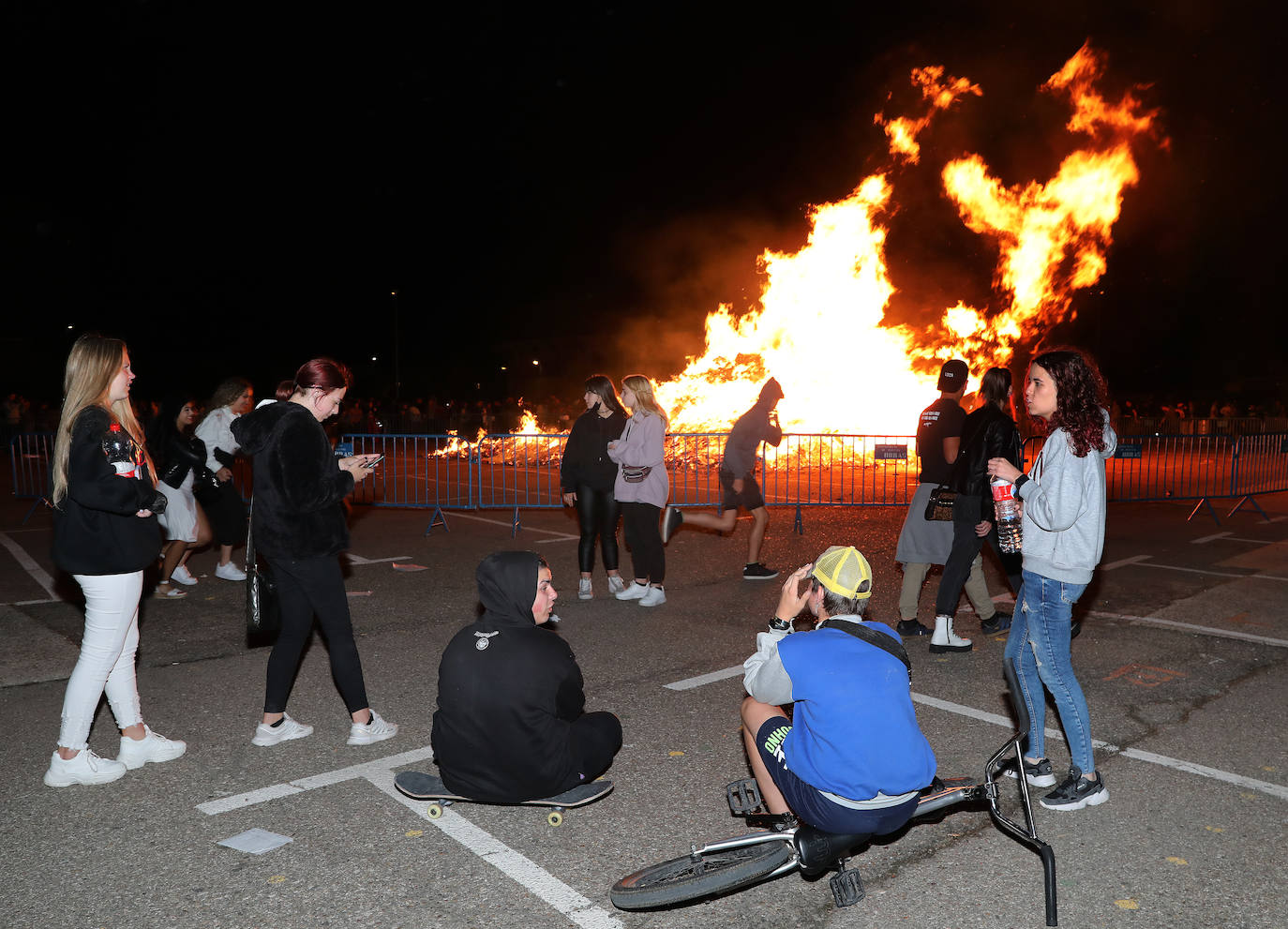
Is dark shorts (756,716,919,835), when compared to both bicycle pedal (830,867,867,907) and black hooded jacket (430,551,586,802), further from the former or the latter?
black hooded jacket (430,551,586,802)

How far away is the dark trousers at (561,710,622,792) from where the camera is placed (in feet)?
12.0

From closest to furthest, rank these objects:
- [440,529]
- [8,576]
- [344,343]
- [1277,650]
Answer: [1277,650]
[8,576]
[440,529]
[344,343]

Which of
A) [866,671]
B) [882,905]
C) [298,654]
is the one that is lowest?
[882,905]

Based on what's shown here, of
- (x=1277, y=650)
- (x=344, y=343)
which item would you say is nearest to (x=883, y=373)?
(x=1277, y=650)

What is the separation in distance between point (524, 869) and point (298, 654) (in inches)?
72.5

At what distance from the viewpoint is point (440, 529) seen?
11.8m

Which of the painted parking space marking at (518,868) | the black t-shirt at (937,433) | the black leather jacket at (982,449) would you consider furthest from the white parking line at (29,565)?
the black leather jacket at (982,449)

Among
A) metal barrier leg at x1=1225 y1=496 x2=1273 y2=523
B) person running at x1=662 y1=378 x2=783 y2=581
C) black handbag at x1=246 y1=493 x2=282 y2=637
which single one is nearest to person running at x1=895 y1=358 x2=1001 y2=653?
person running at x1=662 y1=378 x2=783 y2=581

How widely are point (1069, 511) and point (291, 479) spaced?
3669 mm

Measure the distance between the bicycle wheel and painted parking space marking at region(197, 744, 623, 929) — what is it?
19 cm

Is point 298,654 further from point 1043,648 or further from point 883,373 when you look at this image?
point 883,373

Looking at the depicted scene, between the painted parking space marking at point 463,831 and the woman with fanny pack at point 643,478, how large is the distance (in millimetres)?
3377

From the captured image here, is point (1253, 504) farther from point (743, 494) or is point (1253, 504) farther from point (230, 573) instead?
point (230, 573)

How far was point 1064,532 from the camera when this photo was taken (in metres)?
3.95
